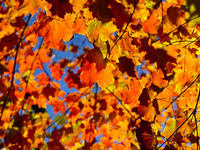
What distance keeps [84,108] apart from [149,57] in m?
2.93

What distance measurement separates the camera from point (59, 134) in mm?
4230

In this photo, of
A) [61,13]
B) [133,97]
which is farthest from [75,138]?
[61,13]

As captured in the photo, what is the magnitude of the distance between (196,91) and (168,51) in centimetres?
47

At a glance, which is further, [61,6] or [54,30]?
[54,30]

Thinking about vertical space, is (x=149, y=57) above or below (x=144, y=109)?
above

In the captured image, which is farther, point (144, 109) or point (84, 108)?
point (84, 108)

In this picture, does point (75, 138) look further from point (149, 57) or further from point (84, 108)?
point (149, 57)

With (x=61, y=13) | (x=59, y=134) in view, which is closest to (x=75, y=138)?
(x=59, y=134)

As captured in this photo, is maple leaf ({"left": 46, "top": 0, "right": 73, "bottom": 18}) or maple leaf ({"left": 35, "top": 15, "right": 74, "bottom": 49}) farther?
maple leaf ({"left": 35, "top": 15, "right": 74, "bottom": 49})

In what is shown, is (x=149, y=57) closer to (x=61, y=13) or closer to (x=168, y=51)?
(x=168, y=51)

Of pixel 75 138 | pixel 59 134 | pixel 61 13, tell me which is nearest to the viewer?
pixel 61 13

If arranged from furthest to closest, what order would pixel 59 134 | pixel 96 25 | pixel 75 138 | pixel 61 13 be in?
pixel 75 138 < pixel 59 134 < pixel 96 25 < pixel 61 13

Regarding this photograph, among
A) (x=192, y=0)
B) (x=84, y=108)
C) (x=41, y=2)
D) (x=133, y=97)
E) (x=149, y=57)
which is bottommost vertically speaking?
(x=133, y=97)

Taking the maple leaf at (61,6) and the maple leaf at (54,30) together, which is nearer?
the maple leaf at (61,6)
